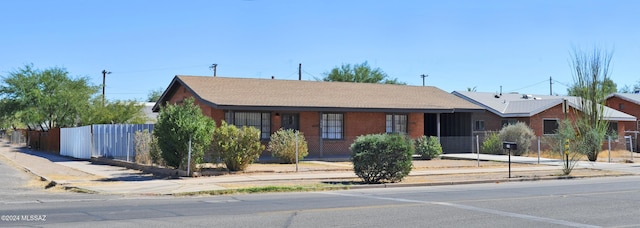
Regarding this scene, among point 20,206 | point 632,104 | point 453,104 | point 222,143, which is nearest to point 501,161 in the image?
point 453,104

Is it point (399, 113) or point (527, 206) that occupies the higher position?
point (399, 113)

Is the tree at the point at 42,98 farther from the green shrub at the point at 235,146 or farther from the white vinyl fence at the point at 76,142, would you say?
the green shrub at the point at 235,146

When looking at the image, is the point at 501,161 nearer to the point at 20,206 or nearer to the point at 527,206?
the point at 527,206

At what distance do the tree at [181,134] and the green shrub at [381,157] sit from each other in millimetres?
5140

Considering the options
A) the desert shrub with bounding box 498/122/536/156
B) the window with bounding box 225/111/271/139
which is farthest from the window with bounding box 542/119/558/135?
the window with bounding box 225/111/271/139

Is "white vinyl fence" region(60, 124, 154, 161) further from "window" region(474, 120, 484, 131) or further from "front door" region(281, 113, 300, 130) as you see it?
"window" region(474, 120, 484, 131)

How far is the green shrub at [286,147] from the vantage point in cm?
2556

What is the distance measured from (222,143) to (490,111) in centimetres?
2289

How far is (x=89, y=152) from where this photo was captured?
30.4m

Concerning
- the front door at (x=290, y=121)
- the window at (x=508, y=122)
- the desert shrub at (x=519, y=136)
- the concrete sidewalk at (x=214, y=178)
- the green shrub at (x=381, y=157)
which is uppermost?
the window at (x=508, y=122)

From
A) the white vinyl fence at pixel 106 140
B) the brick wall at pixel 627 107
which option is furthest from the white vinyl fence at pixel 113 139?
the brick wall at pixel 627 107

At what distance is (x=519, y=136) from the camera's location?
33.9 m

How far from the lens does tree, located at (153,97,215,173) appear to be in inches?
792

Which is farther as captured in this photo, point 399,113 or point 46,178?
point 399,113
